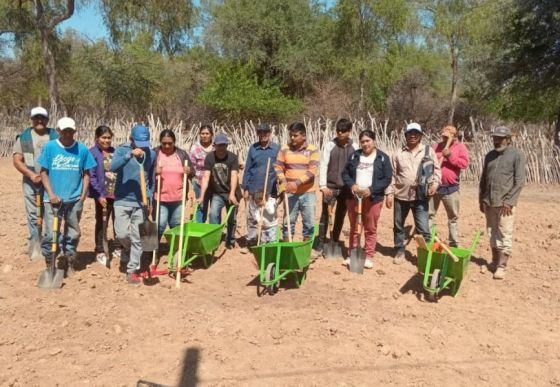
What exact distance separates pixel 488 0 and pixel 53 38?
19357mm

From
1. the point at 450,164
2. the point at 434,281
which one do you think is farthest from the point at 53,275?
the point at 450,164

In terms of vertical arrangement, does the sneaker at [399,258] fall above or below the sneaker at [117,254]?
above

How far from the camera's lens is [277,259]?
450 cm

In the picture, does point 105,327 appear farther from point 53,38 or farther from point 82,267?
point 53,38

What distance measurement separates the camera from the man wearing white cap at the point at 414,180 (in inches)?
211

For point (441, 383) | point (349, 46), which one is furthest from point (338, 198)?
point (349, 46)

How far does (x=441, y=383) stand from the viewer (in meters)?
3.31

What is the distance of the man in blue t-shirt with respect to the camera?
468 cm

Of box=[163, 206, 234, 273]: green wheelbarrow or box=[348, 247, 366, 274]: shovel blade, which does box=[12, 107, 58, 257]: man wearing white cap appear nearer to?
box=[163, 206, 234, 273]: green wheelbarrow

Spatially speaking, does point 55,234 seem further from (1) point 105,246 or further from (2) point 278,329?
(2) point 278,329

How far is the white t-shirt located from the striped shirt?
0.46m

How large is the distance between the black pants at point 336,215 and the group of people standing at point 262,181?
0.05 feet

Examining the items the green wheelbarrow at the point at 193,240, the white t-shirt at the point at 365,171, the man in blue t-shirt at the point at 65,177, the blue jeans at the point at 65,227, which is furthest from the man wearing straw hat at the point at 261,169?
the blue jeans at the point at 65,227

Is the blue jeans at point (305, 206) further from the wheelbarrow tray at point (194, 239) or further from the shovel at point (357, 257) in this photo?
the wheelbarrow tray at point (194, 239)
